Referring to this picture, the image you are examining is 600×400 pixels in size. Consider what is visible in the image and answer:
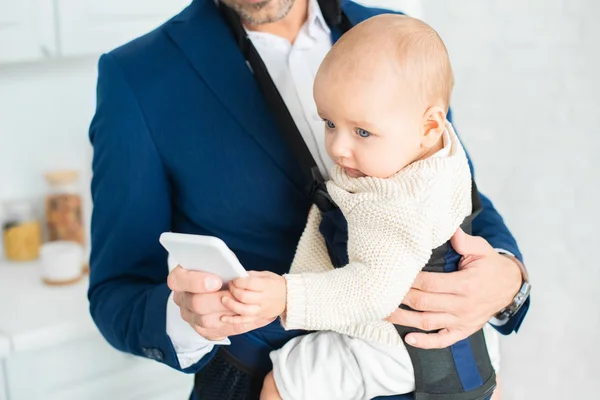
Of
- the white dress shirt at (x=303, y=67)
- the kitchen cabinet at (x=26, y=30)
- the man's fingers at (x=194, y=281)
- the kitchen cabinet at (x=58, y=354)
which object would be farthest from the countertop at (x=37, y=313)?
the man's fingers at (x=194, y=281)

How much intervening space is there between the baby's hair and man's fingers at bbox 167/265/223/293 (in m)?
0.34

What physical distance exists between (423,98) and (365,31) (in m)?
0.12

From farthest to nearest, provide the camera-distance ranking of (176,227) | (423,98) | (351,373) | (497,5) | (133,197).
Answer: (497,5) → (176,227) → (133,197) → (351,373) → (423,98)

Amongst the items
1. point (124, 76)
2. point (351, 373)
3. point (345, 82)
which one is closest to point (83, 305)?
point (124, 76)

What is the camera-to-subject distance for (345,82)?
3.51ft

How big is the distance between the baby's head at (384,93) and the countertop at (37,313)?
1219mm

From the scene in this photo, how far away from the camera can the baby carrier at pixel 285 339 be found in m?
1.19

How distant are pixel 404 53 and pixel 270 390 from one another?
560mm

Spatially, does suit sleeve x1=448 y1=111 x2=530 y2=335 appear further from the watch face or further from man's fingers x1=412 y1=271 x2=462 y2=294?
man's fingers x1=412 y1=271 x2=462 y2=294

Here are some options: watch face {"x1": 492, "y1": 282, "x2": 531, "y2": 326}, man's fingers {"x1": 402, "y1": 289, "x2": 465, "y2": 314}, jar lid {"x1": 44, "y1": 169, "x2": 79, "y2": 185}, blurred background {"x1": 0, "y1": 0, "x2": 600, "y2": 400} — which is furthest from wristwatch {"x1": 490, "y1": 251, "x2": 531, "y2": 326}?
jar lid {"x1": 44, "y1": 169, "x2": 79, "y2": 185}

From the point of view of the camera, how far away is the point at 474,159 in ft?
8.21

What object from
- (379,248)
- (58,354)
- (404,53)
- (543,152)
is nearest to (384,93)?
(404,53)

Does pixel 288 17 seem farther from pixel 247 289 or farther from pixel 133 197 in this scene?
pixel 247 289

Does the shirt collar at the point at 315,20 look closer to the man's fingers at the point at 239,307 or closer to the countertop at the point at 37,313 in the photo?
the man's fingers at the point at 239,307
